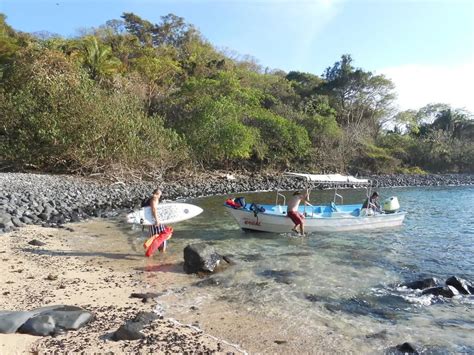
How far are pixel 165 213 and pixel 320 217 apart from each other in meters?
6.20

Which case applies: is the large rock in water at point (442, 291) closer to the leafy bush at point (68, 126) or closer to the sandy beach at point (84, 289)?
the sandy beach at point (84, 289)

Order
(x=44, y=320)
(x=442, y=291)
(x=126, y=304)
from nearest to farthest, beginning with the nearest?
(x=44, y=320) < (x=126, y=304) < (x=442, y=291)

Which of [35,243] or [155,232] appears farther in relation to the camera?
[35,243]

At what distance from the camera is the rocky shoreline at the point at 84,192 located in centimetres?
1681

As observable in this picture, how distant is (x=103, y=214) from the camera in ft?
62.9

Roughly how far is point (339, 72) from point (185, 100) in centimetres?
2713

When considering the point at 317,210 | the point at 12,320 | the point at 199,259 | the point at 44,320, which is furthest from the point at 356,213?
the point at 12,320

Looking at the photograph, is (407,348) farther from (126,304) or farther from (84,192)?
(84,192)

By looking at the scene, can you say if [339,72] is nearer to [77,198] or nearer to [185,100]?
[185,100]

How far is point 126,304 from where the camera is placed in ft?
27.1

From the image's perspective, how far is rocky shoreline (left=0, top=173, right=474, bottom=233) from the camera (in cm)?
1681

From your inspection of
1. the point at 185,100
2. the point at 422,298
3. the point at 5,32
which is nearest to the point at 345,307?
the point at 422,298

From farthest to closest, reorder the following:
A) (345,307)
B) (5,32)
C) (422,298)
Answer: (5,32) → (422,298) → (345,307)

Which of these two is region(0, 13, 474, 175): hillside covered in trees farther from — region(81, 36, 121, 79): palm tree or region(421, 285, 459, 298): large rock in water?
region(421, 285, 459, 298): large rock in water
